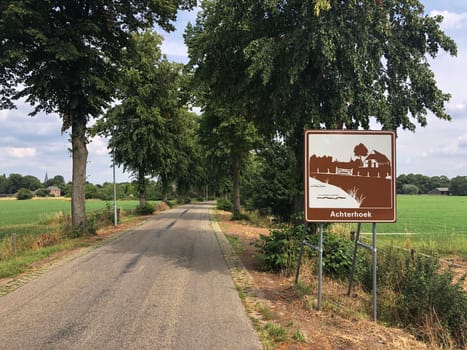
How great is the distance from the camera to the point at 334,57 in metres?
8.31

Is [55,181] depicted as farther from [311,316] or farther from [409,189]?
[311,316]

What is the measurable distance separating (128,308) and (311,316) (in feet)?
9.62

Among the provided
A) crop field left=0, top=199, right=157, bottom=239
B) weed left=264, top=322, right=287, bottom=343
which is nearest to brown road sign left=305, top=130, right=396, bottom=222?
weed left=264, top=322, right=287, bottom=343

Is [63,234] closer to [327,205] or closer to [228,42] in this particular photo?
[228,42]

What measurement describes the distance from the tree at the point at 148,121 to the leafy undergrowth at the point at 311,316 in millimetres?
22146

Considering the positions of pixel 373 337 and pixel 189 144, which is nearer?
pixel 373 337

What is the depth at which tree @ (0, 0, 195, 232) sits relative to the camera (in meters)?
13.1

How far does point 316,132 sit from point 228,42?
5095 millimetres

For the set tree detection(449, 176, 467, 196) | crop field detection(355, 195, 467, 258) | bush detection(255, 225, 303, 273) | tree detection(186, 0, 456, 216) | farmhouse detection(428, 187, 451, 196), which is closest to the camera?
tree detection(186, 0, 456, 216)

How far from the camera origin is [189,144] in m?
39.0

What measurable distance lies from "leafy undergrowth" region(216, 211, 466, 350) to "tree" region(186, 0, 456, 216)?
2.90m

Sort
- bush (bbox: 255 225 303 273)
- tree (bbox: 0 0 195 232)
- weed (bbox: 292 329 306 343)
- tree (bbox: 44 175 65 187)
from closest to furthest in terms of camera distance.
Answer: weed (bbox: 292 329 306 343), bush (bbox: 255 225 303 273), tree (bbox: 0 0 195 232), tree (bbox: 44 175 65 187)

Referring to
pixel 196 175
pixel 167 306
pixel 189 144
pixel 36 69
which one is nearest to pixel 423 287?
pixel 167 306

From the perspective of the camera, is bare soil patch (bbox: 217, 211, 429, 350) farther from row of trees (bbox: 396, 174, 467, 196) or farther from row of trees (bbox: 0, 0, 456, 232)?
row of trees (bbox: 396, 174, 467, 196)
